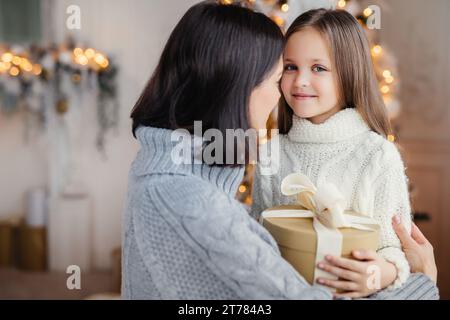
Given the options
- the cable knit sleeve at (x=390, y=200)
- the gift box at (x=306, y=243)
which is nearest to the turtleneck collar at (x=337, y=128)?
the cable knit sleeve at (x=390, y=200)

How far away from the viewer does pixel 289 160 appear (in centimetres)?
136

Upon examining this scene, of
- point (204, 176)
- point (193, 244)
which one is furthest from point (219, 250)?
point (204, 176)

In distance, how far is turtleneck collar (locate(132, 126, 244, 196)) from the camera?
94cm

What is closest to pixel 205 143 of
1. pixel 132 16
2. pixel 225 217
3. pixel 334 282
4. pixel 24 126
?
pixel 225 217

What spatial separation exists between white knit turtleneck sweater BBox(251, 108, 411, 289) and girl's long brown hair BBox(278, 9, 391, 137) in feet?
0.13

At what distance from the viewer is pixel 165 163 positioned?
0.94 m

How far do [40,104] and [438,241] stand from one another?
2.85 metres

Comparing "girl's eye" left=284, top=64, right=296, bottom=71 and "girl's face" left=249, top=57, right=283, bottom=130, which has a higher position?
"girl's eye" left=284, top=64, right=296, bottom=71

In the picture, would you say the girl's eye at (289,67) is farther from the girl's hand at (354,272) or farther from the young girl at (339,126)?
the girl's hand at (354,272)

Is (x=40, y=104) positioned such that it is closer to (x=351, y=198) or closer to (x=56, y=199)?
(x=56, y=199)

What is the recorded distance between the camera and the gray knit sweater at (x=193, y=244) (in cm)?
85

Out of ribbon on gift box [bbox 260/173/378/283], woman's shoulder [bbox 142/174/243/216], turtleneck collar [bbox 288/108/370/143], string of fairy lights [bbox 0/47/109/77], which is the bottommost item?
ribbon on gift box [bbox 260/173/378/283]

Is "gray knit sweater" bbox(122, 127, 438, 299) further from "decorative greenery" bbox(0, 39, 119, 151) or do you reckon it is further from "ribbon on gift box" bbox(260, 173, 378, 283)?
"decorative greenery" bbox(0, 39, 119, 151)

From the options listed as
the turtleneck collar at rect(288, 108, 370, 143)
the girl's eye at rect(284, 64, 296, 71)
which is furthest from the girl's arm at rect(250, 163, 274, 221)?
the girl's eye at rect(284, 64, 296, 71)
